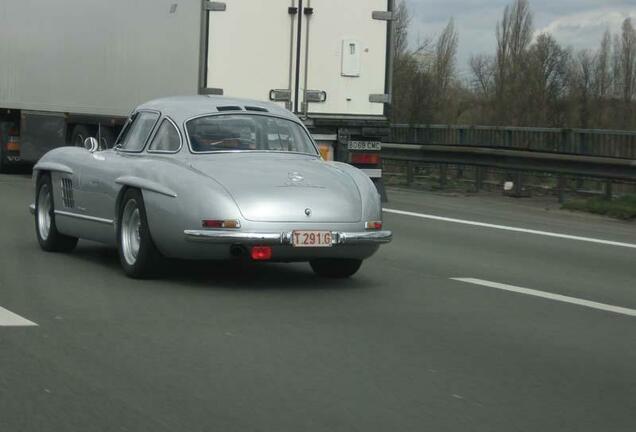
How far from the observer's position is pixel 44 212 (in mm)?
12094

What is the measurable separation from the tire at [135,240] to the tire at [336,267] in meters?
1.39

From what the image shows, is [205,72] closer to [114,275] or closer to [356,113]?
[356,113]

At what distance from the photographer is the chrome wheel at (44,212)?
39.4 ft

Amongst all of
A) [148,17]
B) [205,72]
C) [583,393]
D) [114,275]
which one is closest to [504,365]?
[583,393]

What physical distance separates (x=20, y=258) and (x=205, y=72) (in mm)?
7933

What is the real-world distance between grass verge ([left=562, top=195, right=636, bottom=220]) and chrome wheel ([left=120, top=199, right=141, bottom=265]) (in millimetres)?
9973

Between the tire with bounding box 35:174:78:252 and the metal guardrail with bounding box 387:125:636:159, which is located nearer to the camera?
the tire with bounding box 35:174:78:252

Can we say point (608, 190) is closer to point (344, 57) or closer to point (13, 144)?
point (344, 57)

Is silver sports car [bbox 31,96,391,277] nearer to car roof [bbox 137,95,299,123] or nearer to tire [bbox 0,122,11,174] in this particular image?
car roof [bbox 137,95,299,123]

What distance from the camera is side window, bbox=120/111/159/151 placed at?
35.9 feet

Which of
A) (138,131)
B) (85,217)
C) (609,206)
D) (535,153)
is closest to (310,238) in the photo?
(138,131)

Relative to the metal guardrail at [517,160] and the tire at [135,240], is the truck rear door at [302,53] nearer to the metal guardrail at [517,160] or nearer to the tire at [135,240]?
the metal guardrail at [517,160]

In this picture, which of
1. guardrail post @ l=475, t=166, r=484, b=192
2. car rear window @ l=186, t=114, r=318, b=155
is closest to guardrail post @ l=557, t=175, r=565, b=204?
guardrail post @ l=475, t=166, r=484, b=192

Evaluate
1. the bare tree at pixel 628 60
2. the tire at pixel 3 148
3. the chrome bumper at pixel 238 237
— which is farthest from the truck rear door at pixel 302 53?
the bare tree at pixel 628 60
